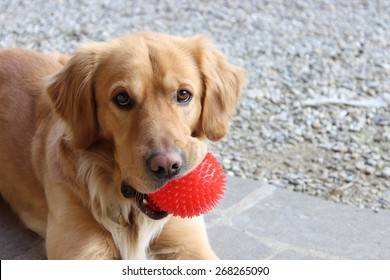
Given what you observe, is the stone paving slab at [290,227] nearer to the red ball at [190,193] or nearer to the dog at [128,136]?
the dog at [128,136]

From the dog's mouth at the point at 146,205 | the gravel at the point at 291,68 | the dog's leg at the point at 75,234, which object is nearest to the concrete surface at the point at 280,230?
the gravel at the point at 291,68

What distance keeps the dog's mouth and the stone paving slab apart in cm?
75

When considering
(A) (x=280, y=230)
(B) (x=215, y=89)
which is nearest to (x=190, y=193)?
(B) (x=215, y=89)

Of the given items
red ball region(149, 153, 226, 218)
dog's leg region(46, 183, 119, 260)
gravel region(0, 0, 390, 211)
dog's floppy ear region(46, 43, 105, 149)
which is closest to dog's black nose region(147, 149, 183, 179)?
red ball region(149, 153, 226, 218)

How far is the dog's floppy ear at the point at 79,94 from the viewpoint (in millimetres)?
3430

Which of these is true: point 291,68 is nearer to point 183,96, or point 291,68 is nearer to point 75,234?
point 183,96

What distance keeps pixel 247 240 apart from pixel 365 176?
1.41 metres

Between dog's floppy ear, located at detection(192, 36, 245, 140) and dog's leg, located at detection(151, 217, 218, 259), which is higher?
dog's floppy ear, located at detection(192, 36, 245, 140)

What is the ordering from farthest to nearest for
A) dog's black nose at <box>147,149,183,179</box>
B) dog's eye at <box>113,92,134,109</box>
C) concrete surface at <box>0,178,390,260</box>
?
concrete surface at <box>0,178,390,260</box> → dog's eye at <box>113,92,134,109</box> → dog's black nose at <box>147,149,183,179</box>

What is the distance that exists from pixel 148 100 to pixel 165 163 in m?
0.39

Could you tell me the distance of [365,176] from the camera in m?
5.09

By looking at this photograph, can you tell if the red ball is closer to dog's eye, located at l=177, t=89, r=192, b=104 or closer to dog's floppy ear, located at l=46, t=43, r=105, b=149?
dog's eye, located at l=177, t=89, r=192, b=104

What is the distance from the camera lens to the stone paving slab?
4.00 metres

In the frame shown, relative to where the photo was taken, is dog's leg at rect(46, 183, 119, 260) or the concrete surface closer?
dog's leg at rect(46, 183, 119, 260)
